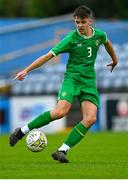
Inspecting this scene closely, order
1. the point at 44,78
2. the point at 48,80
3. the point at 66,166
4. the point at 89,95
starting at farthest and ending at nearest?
1. the point at 44,78
2. the point at 48,80
3. the point at 89,95
4. the point at 66,166

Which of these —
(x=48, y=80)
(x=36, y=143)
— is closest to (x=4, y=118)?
(x=48, y=80)

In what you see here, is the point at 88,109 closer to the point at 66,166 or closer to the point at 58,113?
the point at 58,113

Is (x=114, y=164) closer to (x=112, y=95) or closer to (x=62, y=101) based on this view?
(x=62, y=101)

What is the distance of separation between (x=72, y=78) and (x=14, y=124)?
15578mm

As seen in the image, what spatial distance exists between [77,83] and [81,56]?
0.38 metres

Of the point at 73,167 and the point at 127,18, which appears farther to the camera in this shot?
the point at 127,18

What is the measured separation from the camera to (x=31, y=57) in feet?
105

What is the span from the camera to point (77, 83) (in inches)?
421

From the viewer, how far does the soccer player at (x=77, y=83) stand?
34.3ft

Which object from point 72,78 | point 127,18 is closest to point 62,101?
point 72,78

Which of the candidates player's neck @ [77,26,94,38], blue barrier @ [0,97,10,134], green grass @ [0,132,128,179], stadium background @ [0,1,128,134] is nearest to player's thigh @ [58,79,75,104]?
player's neck @ [77,26,94,38]

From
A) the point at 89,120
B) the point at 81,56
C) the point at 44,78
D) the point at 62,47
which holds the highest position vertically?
the point at 44,78

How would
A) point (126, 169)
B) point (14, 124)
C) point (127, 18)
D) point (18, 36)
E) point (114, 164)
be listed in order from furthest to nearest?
point (127, 18) < point (18, 36) < point (14, 124) < point (114, 164) < point (126, 169)

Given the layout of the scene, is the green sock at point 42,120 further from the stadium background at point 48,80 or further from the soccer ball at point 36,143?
the stadium background at point 48,80
